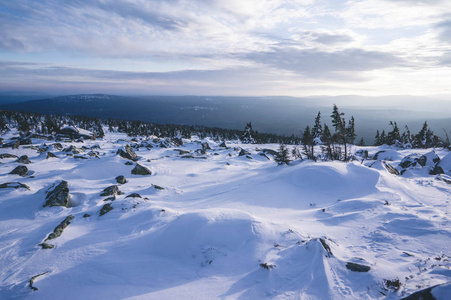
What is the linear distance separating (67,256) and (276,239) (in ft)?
24.4

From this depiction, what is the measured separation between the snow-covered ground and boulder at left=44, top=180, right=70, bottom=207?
399mm

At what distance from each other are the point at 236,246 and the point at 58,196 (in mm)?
10666

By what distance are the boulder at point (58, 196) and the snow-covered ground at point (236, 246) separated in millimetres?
399

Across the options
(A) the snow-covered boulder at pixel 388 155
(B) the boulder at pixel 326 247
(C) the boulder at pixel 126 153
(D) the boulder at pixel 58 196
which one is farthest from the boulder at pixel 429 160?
(C) the boulder at pixel 126 153

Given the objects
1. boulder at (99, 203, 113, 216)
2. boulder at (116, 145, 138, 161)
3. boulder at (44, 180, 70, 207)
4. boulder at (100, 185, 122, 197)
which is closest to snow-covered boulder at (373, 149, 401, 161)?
boulder at (100, 185, 122, 197)

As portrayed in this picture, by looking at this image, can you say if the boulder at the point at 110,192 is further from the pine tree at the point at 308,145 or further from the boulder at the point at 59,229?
the pine tree at the point at 308,145

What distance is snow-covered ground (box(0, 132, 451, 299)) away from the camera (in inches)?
204

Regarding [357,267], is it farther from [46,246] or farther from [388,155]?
[388,155]

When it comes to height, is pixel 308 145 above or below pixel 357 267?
above

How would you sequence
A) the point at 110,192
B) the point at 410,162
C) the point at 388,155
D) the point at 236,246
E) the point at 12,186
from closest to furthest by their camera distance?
the point at 236,246 → the point at 12,186 → the point at 110,192 → the point at 410,162 → the point at 388,155

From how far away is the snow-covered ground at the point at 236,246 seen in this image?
518cm

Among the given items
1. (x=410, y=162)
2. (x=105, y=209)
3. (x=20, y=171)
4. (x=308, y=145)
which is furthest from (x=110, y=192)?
(x=308, y=145)

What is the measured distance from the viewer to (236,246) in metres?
6.75

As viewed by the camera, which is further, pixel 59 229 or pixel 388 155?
pixel 388 155
